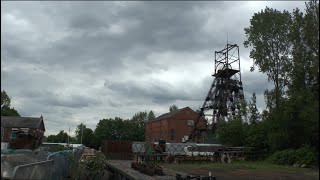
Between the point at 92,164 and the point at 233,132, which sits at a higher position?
the point at 233,132

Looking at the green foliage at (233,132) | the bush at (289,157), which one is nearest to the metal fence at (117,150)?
the green foliage at (233,132)

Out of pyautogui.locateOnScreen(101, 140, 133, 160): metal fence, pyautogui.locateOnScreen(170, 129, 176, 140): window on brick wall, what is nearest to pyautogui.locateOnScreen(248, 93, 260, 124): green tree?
pyautogui.locateOnScreen(101, 140, 133, 160): metal fence

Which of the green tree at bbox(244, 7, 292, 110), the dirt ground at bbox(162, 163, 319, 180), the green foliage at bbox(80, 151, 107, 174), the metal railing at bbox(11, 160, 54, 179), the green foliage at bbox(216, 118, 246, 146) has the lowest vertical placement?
the dirt ground at bbox(162, 163, 319, 180)

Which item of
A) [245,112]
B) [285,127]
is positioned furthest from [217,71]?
[285,127]

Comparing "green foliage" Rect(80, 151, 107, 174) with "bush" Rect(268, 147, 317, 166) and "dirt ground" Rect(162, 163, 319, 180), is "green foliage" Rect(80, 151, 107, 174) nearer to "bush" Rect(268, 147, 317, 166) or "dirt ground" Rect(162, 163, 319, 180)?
"dirt ground" Rect(162, 163, 319, 180)

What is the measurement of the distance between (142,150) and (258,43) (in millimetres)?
21488

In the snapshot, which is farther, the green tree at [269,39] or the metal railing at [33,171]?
the green tree at [269,39]

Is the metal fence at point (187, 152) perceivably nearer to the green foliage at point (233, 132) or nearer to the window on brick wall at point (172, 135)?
the green foliage at point (233, 132)


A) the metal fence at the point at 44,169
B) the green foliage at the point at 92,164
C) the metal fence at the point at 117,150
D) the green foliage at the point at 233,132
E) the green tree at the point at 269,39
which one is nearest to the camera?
the metal fence at the point at 44,169

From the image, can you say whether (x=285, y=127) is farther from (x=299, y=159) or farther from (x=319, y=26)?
(x=299, y=159)

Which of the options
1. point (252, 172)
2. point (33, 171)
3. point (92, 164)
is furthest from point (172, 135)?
point (33, 171)

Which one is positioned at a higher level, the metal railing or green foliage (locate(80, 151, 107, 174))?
the metal railing

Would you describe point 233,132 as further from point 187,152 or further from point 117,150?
point 117,150

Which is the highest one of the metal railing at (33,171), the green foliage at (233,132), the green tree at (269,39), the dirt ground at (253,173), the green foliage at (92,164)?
the green tree at (269,39)
